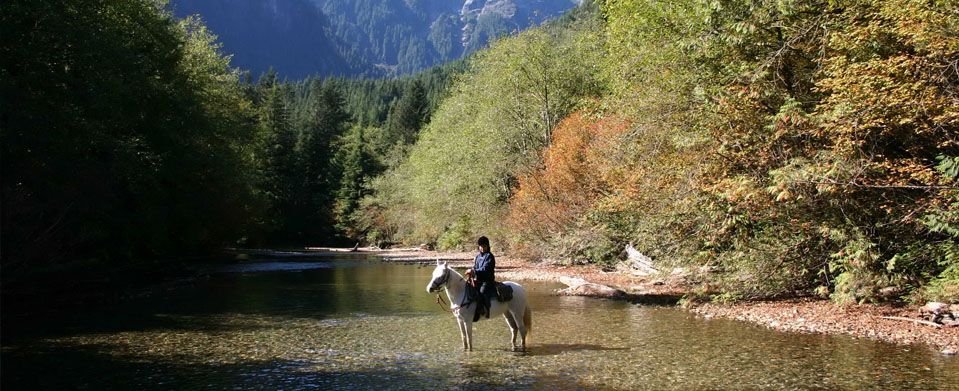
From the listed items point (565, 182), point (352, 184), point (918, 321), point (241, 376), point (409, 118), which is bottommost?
point (241, 376)

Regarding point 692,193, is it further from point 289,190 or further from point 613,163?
point 289,190

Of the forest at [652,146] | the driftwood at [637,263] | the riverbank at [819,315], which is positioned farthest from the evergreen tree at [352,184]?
the riverbank at [819,315]

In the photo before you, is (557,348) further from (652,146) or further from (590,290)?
(652,146)

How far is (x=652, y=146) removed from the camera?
21781mm

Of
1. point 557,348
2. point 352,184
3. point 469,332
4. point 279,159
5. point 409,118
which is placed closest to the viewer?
point 469,332

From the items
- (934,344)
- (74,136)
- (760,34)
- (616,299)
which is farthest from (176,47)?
(934,344)

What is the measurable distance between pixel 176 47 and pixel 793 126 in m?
34.3

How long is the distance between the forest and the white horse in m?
6.67

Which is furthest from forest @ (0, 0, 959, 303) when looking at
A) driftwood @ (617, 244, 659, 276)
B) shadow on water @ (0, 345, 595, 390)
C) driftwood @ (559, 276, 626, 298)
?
shadow on water @ (0, 345, 595, 390)

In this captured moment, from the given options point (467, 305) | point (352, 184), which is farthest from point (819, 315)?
point (352, 184)

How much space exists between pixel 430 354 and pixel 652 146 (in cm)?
1281

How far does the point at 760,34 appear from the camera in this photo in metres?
17.4

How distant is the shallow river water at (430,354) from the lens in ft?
33.7

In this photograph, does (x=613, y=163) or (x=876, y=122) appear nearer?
(x=876, y=122)
